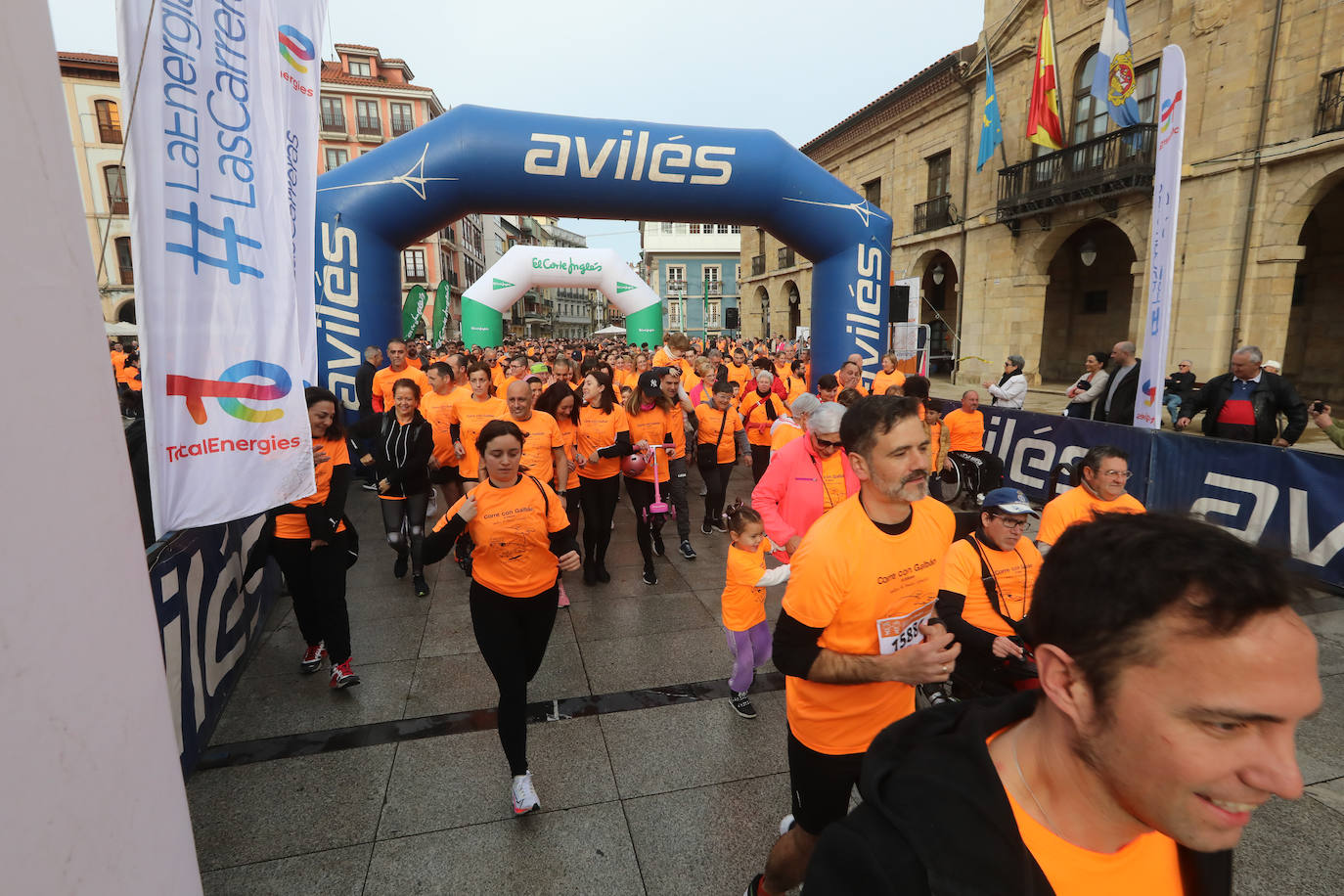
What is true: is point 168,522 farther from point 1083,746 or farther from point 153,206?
point 1083,746

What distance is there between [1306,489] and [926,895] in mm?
6909

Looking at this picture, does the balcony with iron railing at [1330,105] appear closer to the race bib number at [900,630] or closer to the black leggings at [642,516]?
the black leggings at [642,516]

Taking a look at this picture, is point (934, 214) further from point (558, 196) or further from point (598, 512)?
point (598, 512)

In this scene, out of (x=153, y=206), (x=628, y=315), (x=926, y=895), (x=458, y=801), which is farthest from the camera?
(x=628, y=315)

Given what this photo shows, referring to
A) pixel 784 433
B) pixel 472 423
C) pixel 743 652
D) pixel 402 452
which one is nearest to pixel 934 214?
pixel 784 433

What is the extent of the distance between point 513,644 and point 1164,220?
721cm

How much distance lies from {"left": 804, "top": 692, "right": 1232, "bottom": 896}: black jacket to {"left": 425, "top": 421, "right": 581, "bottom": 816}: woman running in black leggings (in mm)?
2406

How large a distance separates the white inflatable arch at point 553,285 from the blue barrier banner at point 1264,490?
667 inches

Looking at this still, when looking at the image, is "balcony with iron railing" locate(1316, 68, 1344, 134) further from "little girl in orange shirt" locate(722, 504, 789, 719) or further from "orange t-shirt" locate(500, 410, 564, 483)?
"orange t-shirt" locate(500, 410, 564, 483)

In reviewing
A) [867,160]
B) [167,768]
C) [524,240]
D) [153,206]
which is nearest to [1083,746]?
[167,768]

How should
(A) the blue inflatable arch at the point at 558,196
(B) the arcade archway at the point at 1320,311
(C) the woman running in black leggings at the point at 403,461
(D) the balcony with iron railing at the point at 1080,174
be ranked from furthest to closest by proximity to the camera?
1. (B) the arcade archway at the point at 1320,311
2. (D) the balcony with iron railing at the point at 1080,174
3. (A) the blue inflatable arch at the point at 558,196
4. (C) the woman running in black leggings at the point at 403,461

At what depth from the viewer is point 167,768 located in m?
1.36

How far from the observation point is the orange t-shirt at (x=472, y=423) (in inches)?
241

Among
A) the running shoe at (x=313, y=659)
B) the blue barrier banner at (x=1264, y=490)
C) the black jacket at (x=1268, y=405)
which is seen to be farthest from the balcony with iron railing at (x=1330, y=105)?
the running shoe at (x=313, y=659)
